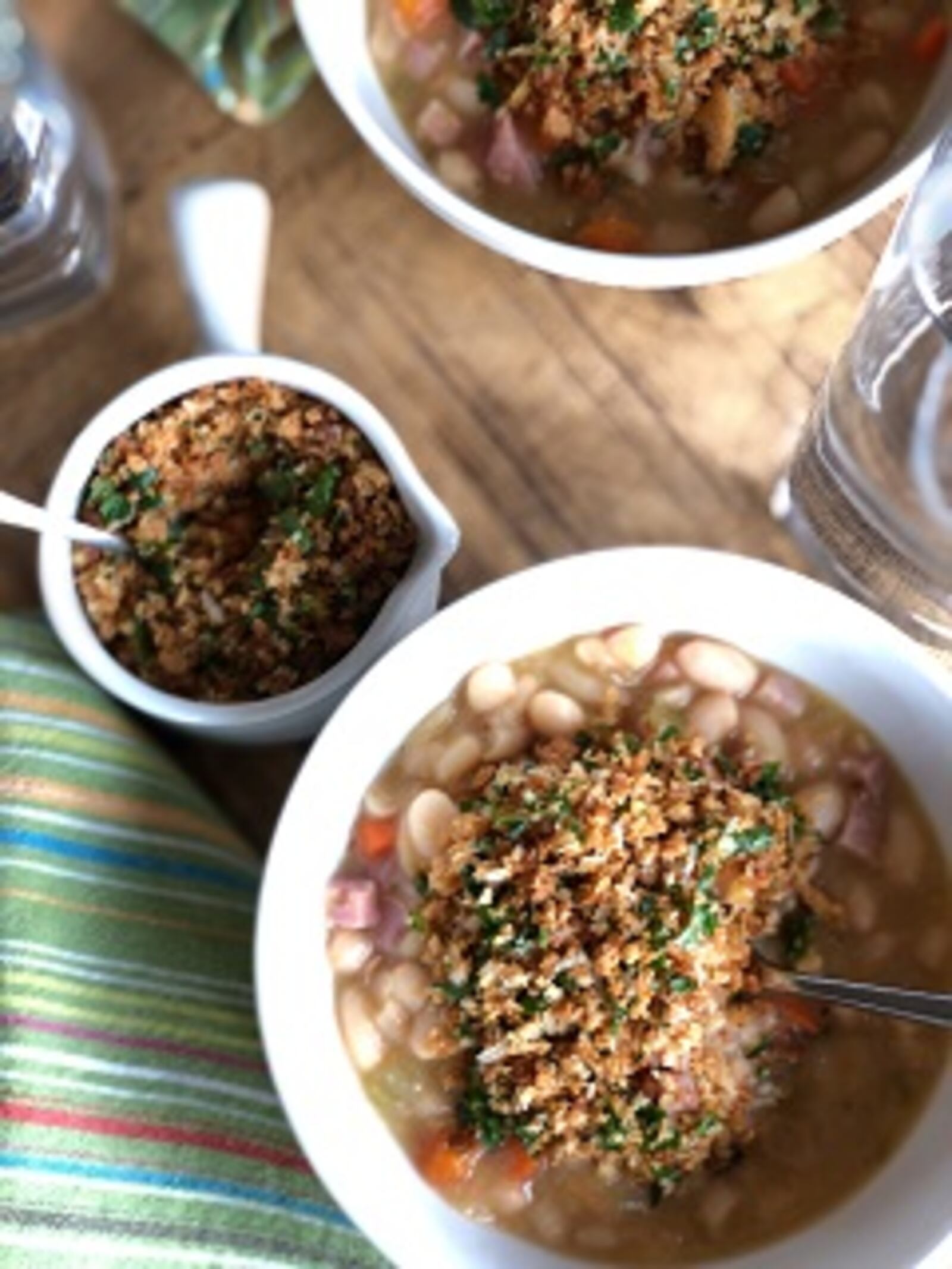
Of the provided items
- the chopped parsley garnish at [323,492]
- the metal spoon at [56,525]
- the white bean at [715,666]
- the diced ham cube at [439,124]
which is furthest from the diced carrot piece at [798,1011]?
the diced ham cube at [439,124]

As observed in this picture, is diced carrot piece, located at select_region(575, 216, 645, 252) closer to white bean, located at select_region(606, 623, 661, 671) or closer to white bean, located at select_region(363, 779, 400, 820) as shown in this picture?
white bean, located at select_region(606, 623, 661, 671)

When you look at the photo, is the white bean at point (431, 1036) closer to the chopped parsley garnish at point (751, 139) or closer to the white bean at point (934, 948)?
the white bean at point (934, 948)

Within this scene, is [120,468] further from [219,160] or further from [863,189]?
[863,189]

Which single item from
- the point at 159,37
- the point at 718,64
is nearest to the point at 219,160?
the point at 159,37

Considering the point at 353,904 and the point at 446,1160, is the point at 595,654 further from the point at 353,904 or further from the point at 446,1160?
the point at 446,1160

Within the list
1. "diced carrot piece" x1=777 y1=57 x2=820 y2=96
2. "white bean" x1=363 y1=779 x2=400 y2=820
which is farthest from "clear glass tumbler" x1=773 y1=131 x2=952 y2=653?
"white bean" x1=363 y1=779 x2=400 y2=820

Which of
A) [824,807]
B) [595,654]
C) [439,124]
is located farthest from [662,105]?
[824,807]
